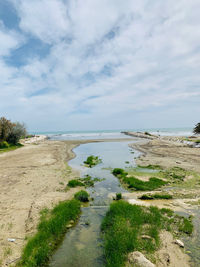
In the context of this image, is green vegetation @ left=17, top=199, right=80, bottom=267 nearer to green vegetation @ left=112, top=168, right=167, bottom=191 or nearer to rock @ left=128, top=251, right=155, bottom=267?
rock @ left=128, top=251, right=155, bottom=267

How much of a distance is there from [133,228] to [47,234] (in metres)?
4.76

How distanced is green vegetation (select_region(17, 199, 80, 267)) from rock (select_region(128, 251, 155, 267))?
3.84 meters

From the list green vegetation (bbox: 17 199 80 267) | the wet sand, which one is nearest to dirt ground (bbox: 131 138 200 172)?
the wet sand

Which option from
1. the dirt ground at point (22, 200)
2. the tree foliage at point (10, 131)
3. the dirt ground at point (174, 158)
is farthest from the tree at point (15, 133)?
the dirt ground at point (174, 158)

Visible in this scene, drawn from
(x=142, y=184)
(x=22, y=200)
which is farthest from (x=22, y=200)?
(x=142, y=184)

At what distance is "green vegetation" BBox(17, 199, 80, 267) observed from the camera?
6777 mm

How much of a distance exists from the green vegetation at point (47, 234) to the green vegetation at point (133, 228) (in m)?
2.51

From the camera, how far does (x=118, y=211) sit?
10.4 m

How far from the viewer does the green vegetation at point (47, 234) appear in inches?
267

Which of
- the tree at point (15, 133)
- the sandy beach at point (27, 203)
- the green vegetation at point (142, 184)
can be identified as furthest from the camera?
the tree at point (15, 133)

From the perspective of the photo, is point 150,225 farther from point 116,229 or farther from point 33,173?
point 33,173

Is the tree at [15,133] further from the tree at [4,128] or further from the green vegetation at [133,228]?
the green vegetation at [133,228]

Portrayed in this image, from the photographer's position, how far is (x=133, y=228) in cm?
855

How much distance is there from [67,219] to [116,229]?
3.51 metres
